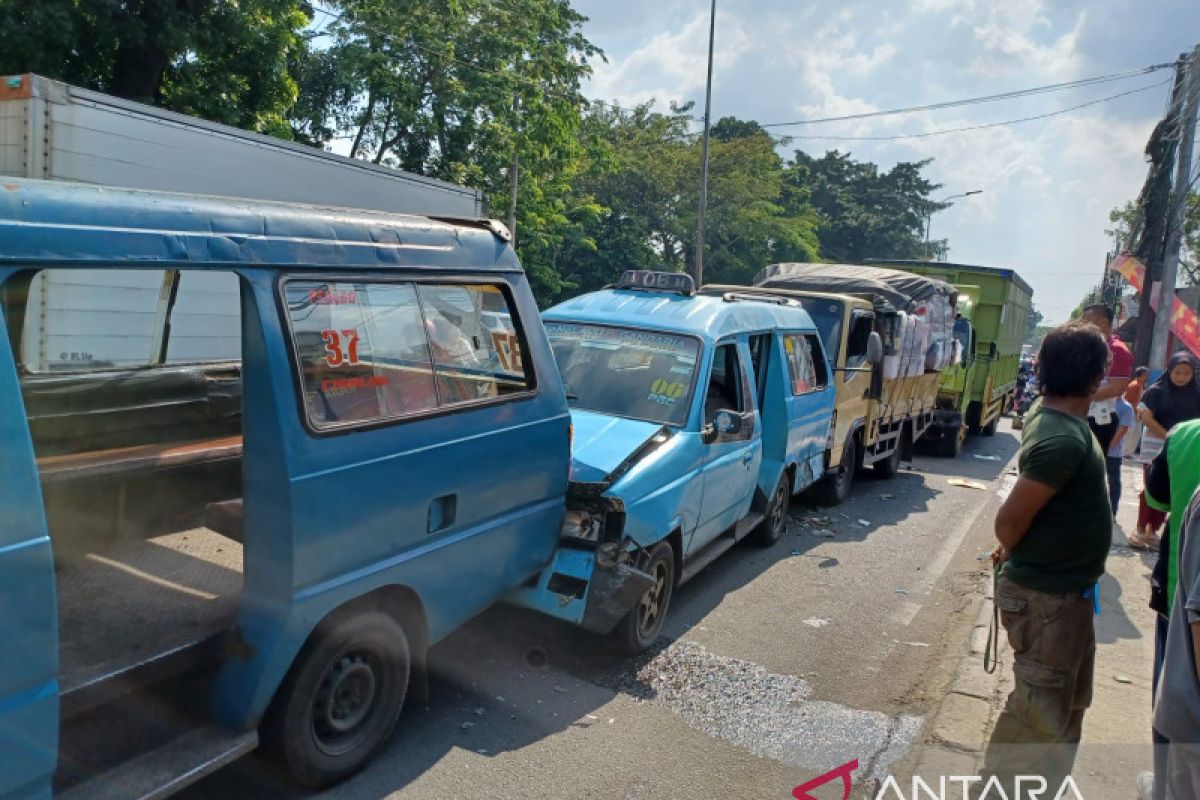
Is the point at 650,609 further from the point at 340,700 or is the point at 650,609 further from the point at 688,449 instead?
the point at 340,700

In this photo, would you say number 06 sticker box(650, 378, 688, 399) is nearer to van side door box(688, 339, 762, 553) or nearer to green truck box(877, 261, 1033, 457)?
van side door box(688, 339, 762, 553)

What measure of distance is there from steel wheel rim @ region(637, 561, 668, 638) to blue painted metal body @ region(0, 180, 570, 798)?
30.4 inches

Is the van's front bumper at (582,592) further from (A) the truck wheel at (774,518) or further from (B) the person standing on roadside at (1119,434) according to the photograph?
(B) the person standing on roadside at (1119,434)

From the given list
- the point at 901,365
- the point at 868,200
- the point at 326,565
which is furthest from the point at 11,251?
the point at 868,200

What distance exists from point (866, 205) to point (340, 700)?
5638 cm

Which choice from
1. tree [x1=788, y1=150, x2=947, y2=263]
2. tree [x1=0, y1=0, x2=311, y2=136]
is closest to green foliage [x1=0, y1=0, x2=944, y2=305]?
tree [x1=0, y1=0, x2=311, y2=136]

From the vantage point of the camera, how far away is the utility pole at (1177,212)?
1326 centimetres

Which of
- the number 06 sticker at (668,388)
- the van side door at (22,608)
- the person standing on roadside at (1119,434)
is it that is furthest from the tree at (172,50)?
the person standing on roadside at (1119,434)

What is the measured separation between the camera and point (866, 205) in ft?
181

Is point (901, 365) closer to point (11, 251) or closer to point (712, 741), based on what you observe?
point (712, 741)

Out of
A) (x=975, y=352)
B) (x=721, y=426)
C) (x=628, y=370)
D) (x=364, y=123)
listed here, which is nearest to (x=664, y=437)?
(x=721, y=426)

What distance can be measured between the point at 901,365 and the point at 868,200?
157ft

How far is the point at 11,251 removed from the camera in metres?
2.32

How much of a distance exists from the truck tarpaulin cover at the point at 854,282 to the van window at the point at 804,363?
108 inches
